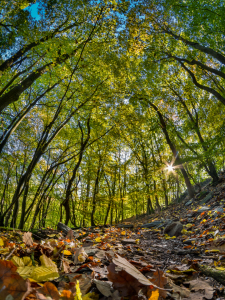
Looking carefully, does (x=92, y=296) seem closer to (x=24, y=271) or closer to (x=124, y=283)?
(x=124, y=283)

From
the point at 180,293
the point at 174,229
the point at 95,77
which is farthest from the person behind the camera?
the point at 95,77

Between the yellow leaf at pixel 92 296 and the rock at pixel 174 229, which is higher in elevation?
the yellow leaf at pixel 92 296

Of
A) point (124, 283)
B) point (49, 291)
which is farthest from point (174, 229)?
point (49, 291)

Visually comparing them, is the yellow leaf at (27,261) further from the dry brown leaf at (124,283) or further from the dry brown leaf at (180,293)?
the dry brown leaf at (180,293)

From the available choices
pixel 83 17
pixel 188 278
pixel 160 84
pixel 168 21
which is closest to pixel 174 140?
pixel 160 84

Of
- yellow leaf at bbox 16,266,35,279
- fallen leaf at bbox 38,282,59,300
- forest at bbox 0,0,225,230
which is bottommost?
fallen leaf at bbox 38,282,59,300

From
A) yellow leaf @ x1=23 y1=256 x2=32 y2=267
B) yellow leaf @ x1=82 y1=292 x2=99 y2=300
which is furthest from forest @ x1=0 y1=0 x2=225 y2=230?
yellow leaf @ x1=82 y1=292 x2=99 y2=300

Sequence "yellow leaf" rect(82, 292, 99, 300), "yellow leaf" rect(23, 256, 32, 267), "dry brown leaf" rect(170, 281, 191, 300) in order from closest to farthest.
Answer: "yellow leaf" rect(82, 292, 99, 300) < "dry brown leaf" rect(170, 281, 191, 300) < "yellow leaf" rect(23, 256, 32, 267)

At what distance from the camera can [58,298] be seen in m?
0.65

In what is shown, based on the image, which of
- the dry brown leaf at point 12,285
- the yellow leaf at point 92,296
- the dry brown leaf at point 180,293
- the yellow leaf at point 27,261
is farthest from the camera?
the yellow leaf at point 27,261

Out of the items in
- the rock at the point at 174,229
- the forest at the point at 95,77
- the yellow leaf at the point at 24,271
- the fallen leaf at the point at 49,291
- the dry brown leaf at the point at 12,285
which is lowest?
the rock at the point at 174,229

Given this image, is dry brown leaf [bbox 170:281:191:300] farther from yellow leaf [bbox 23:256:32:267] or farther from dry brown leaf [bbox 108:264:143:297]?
yellow leaf [bbox 23:256:32:267]

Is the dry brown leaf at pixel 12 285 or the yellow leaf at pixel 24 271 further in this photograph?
the yellow leaf at pixel 24 271

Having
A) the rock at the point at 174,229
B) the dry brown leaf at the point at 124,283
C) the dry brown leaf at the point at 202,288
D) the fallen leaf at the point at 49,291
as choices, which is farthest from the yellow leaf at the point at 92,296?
the rock at the point at 174,229
